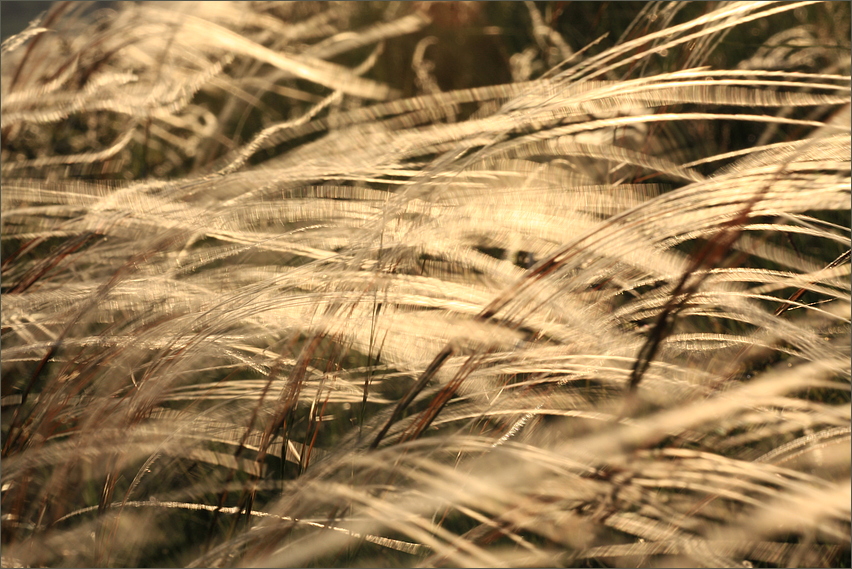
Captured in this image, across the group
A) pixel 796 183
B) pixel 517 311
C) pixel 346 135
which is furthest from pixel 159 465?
pixel 796 183

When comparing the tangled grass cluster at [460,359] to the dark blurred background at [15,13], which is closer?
the tangled grass cluster at [460,359]

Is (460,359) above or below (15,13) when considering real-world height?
below

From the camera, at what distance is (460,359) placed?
0.77 metres

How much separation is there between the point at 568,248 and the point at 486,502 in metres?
0.26

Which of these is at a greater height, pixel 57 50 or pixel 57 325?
pixel 57 50

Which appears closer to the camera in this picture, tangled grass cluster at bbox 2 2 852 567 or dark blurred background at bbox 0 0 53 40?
tangled grass cluster at bbox 2 2 852 567

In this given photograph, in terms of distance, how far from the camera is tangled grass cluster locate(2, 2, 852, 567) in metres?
0.63

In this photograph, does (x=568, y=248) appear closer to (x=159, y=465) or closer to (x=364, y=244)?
(x=364, y=244)

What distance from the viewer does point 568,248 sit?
2.13ft

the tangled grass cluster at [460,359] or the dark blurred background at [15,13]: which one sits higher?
the dark blurred background at [15,13]

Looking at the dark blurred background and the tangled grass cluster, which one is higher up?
the dark blurred background

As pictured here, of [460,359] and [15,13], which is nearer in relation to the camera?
[460,359]

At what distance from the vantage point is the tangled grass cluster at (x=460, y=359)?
635 millimetres

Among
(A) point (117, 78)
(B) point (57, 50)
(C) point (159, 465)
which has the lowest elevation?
(C) point (159, 465)
